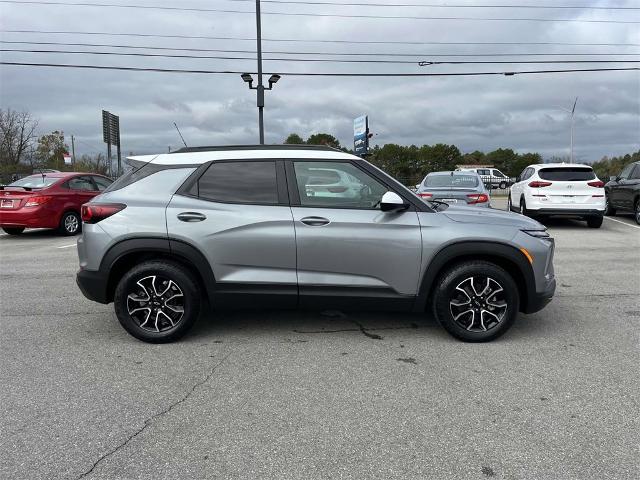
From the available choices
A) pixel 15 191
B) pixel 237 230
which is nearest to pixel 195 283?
pixel 237 230

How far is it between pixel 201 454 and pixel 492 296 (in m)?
2.81

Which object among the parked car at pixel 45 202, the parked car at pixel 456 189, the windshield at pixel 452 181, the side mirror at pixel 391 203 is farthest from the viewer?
the parked car at pixel 45 202

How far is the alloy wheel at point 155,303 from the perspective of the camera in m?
4.49

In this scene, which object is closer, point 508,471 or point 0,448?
point 508,471

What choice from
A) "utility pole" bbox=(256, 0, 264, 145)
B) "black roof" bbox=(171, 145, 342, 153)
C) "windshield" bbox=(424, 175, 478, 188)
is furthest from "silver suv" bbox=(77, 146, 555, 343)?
"utility pole" bbox=(256, 0, 264, 145)

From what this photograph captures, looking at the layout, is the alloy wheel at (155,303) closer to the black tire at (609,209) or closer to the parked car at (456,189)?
the parked car at (456,189)

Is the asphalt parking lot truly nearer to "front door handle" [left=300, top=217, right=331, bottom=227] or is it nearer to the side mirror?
"front door handle" [left=300, top=217, right=331, bottom=227]

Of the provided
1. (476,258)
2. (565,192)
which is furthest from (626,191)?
(476,258)

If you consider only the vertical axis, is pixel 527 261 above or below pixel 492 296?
above

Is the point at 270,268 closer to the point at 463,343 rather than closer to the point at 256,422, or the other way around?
the point at 256,422

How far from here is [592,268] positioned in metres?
8.07

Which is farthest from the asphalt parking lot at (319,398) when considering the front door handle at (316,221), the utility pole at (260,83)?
the utility pole at (260,83)

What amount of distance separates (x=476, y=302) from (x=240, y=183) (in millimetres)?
2353

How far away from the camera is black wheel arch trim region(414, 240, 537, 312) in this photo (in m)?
4.39
